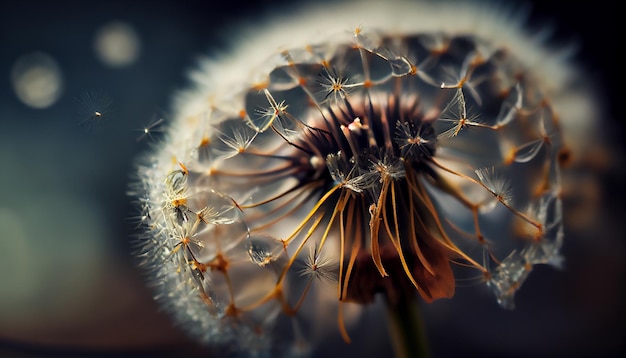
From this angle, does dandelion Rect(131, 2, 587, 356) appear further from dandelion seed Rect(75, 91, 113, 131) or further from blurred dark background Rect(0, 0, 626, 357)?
blurred dark background Rect(0, 0, 626, 357)

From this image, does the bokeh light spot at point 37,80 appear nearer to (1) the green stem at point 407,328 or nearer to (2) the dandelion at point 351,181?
(2) the dandelion at point 351,181

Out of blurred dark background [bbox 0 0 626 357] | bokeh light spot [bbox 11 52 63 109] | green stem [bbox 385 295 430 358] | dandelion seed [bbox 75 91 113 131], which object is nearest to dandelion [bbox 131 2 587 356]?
green stem [bbox 385 295 430 358]

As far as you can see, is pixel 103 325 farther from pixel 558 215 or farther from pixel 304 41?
pixel 558 215

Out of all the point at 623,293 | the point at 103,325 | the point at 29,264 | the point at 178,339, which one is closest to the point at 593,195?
the point at 623,293

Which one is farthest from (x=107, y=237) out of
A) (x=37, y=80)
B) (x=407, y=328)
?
(x=407, y=328)

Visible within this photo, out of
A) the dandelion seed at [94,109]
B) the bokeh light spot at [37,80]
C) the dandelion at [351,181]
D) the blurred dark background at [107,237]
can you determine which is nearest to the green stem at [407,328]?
the dandelion at [351,181]

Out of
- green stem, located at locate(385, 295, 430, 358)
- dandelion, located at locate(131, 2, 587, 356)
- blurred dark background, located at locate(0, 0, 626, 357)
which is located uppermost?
dandelion, located at locate(131, 2, 587, 356)

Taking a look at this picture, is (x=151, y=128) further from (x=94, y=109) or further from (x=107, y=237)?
(x=107, y=237)
